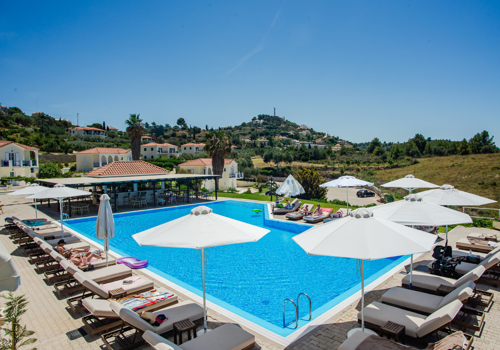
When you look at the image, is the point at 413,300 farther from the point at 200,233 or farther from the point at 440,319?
the point at 200,233

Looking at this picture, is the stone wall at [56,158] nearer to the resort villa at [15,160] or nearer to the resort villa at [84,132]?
the resort villa at [15,160]

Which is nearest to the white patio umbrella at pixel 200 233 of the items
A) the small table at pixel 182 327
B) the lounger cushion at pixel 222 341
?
the small table at pixel 182 327

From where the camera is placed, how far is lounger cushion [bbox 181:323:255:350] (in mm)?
3840

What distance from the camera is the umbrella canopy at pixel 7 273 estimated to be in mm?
2553

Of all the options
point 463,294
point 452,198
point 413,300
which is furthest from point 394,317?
point 452,198

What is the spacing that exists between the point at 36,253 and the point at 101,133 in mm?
91347

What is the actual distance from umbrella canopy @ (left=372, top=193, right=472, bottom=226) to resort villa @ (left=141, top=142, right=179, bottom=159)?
218 feet

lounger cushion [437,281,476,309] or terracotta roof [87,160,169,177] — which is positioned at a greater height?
terracotta roof [87,160,169,177]

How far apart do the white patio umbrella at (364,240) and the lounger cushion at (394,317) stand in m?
0.34

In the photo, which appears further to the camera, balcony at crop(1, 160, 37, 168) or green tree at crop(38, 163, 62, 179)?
balcony at crop(1, 160, 37, 168)

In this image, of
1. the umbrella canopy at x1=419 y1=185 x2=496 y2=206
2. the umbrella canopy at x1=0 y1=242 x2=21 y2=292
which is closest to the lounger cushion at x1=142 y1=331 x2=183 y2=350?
the umbrella canopy at x1=0 y1=242 x2=21 y2=292

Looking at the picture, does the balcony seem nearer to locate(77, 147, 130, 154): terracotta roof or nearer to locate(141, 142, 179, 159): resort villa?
locate(77, 147, 130, 154): terracotta roof

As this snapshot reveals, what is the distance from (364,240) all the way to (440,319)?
1494 mm

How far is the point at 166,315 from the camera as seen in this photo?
4.86 metres
